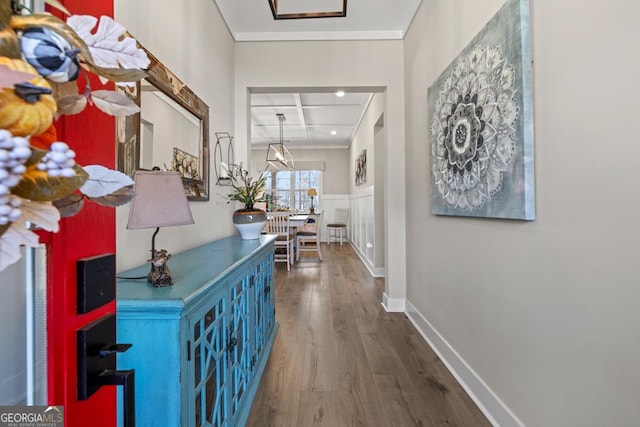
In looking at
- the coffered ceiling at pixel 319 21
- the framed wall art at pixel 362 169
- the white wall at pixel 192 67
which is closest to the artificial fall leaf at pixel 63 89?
the white wall at pixel 192 67

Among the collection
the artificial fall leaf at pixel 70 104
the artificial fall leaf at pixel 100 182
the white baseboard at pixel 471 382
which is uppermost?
the artificial fall leaf at pixel 70 104

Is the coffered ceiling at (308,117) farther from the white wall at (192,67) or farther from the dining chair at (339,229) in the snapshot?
the dining chair at (339,229)

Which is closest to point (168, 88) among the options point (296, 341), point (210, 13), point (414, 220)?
point (210, 13)

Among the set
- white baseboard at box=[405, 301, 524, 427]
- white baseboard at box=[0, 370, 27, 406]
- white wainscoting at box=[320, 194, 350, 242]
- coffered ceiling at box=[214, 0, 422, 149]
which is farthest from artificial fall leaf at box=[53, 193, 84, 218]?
white wainscoting at box=[320, 194, 350, 242]

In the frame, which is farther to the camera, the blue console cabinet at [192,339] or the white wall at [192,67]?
the white wall at [192,67]


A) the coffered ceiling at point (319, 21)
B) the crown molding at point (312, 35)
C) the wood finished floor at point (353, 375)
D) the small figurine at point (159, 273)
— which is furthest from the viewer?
the crown molding at point (312, 35)

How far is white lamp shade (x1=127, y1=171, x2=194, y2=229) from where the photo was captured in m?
0.91

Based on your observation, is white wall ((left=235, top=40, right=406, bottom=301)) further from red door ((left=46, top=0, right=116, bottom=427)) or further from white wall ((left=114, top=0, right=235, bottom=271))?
red door ((left=46, top=0, right=116, bottom=427))

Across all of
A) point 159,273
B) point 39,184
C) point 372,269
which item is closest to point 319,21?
point 159,273

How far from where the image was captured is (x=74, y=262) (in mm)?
446

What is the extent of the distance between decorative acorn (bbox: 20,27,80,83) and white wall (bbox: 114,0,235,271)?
1083mm

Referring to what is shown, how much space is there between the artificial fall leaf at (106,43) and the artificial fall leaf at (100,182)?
0.13m

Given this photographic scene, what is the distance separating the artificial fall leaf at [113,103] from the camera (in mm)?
378

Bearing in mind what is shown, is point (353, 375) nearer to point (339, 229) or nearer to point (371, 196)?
point (371, 196)
